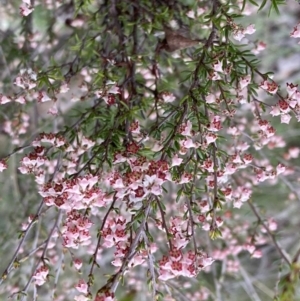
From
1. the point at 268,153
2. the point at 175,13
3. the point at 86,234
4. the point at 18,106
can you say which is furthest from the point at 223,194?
the point at 268,153

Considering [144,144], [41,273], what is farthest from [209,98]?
[41,273]

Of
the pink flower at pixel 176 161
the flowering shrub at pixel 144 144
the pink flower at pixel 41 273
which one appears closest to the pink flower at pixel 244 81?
the flowering shrub at pixel 144 144

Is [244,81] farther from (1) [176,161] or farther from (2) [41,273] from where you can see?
(2) [41,273]

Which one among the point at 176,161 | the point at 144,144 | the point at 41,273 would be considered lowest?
the point at 41,273

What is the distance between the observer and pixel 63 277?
75.0 inches

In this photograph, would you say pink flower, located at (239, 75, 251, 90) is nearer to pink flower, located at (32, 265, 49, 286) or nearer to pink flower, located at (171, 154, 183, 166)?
pink flower, located at (171, 154, 183, 166)

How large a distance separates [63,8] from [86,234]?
83cm

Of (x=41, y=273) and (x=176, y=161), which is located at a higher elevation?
(x=176, y=161)

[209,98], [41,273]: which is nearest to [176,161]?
[209,98]

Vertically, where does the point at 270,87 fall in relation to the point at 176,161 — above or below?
above

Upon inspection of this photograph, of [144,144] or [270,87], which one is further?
[144,144]

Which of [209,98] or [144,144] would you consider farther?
[144,144]

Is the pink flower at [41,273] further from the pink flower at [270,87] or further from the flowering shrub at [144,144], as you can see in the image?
the pink flower at [270,87]

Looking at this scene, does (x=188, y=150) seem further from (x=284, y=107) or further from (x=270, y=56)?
(x=270, y=56)
